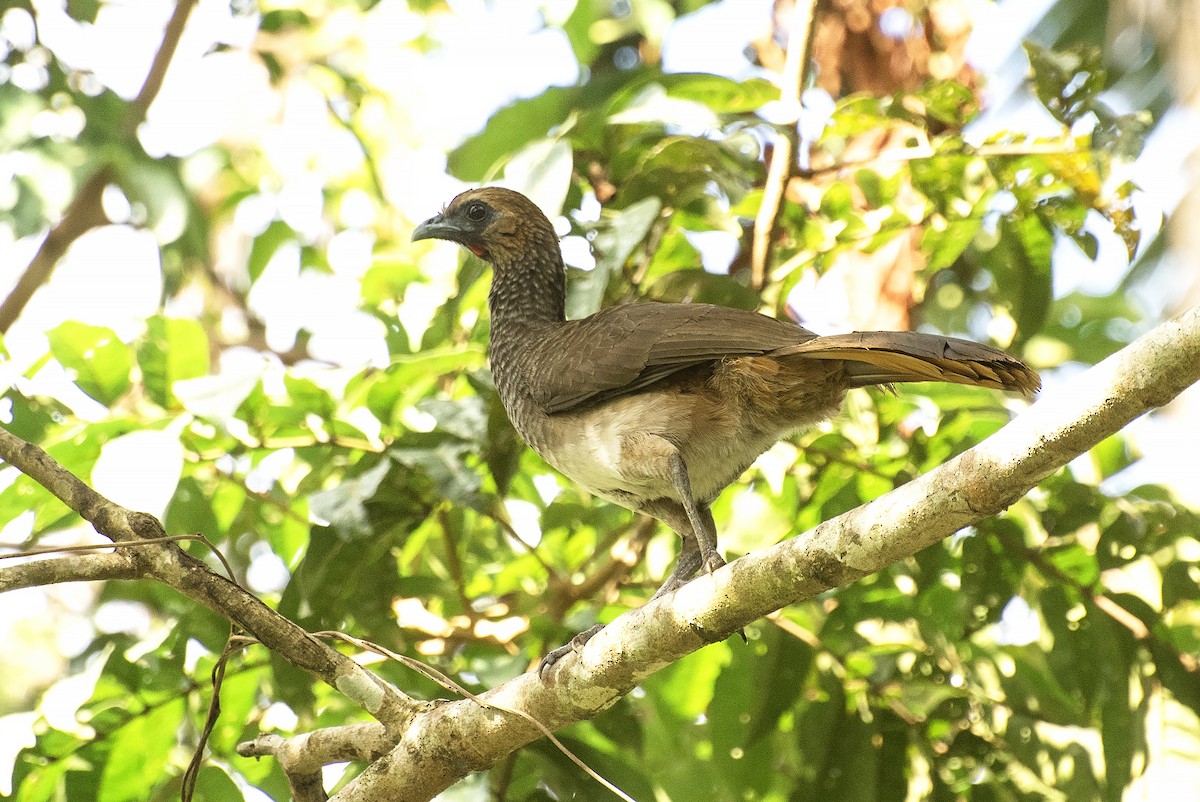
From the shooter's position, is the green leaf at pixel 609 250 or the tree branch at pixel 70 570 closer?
the tree branch at pixel 70 570

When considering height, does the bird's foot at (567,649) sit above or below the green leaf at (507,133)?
below

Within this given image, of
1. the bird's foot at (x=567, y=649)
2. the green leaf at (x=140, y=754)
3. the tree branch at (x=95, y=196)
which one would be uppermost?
the tree branch at (x=95, y=196)

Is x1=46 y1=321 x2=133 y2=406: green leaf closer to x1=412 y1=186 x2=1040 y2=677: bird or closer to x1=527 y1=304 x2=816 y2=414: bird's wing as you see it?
Answer: x1=412 y1=186 x2=1040 y2=677: bird

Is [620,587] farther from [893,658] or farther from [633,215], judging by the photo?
[633,215]

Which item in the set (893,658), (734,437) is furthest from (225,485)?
(893,658)

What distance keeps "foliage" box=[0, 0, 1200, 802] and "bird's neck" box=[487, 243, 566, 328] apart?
0.10 metres

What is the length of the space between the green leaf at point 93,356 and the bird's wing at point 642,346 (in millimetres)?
1224

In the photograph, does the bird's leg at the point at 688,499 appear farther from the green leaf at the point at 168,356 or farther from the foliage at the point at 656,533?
the green leaf at the point at 168,356

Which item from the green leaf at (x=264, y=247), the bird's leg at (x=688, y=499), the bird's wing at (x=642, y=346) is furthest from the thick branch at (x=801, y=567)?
the green leaf at (x=264, y=247)

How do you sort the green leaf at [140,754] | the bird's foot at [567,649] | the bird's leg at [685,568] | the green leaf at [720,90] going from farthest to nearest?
the green leaf at [720,90]
the bird's leg at [685,568]
the green leaf at [140,754]
the bird's foot at [567,649]

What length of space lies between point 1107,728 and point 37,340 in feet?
10.8

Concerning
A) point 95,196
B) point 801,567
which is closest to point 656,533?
point 801,567

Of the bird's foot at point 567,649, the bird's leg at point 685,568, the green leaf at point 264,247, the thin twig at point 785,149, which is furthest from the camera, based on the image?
the green leaf at point 264,247

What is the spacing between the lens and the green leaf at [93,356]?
135 inches
